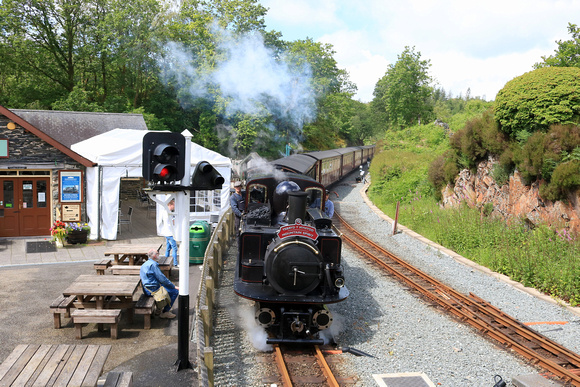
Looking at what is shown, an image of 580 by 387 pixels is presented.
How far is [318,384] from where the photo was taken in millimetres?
6066

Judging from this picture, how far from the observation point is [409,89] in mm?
43344

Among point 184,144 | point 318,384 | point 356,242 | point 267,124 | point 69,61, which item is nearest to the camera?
point 184,144

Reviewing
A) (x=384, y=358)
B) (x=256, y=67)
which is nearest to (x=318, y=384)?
(x=384, y=358)

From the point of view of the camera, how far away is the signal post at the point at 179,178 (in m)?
5.42

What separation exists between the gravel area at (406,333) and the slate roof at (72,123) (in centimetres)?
936

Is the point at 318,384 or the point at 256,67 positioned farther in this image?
the point at 256,67

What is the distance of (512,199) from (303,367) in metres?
10.6

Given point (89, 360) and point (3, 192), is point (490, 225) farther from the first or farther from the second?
point (3, 192)

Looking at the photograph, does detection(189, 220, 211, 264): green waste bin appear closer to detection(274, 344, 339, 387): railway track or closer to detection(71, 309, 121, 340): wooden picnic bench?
detection(71, 309, 121, 340): wooden picnic bench

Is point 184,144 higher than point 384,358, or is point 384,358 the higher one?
point 184,144

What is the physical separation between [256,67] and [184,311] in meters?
11.2

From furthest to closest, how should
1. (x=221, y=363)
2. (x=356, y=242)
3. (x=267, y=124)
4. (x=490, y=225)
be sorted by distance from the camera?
1. (x=267, y=124)
2. (x=356, y=242)
3. (x=490, y=225)
4. (x=221, y=363)

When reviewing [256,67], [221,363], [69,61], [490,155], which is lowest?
[221,363]

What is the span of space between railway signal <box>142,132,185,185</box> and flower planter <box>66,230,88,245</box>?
943cm
